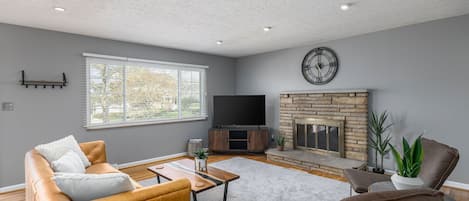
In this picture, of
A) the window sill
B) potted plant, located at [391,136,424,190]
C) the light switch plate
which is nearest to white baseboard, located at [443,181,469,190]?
potted plant, located at [391,136,424,190]

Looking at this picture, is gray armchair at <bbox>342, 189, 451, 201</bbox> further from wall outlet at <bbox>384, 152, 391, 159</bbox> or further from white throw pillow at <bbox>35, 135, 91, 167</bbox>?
wall outlet at <bbox>384, 152, 391, 159</bbox>

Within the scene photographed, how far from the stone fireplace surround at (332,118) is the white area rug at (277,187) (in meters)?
0.41

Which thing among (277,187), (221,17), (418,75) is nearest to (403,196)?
(277,187)

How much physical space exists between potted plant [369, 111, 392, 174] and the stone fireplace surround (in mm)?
116

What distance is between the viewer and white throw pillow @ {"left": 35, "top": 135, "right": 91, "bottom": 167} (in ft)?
8.61

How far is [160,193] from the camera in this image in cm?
162

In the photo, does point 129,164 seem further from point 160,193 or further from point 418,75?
point 418,75

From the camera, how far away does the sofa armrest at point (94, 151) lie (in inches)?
131

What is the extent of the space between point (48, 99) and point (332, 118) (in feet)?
15.8

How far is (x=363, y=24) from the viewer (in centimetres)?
362

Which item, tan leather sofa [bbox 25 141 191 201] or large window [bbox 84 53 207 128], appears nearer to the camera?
tan leather sofa [bbox 25 141 191 201]

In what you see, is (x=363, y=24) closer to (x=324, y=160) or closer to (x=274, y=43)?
(x=274, y=43)

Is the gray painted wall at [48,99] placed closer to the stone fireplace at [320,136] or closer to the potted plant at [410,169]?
the stone fireplace at [320,136]

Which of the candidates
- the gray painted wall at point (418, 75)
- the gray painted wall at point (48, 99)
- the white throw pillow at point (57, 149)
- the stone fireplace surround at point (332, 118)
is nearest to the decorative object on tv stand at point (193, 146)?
the gray painted wall at point (48, 99)
